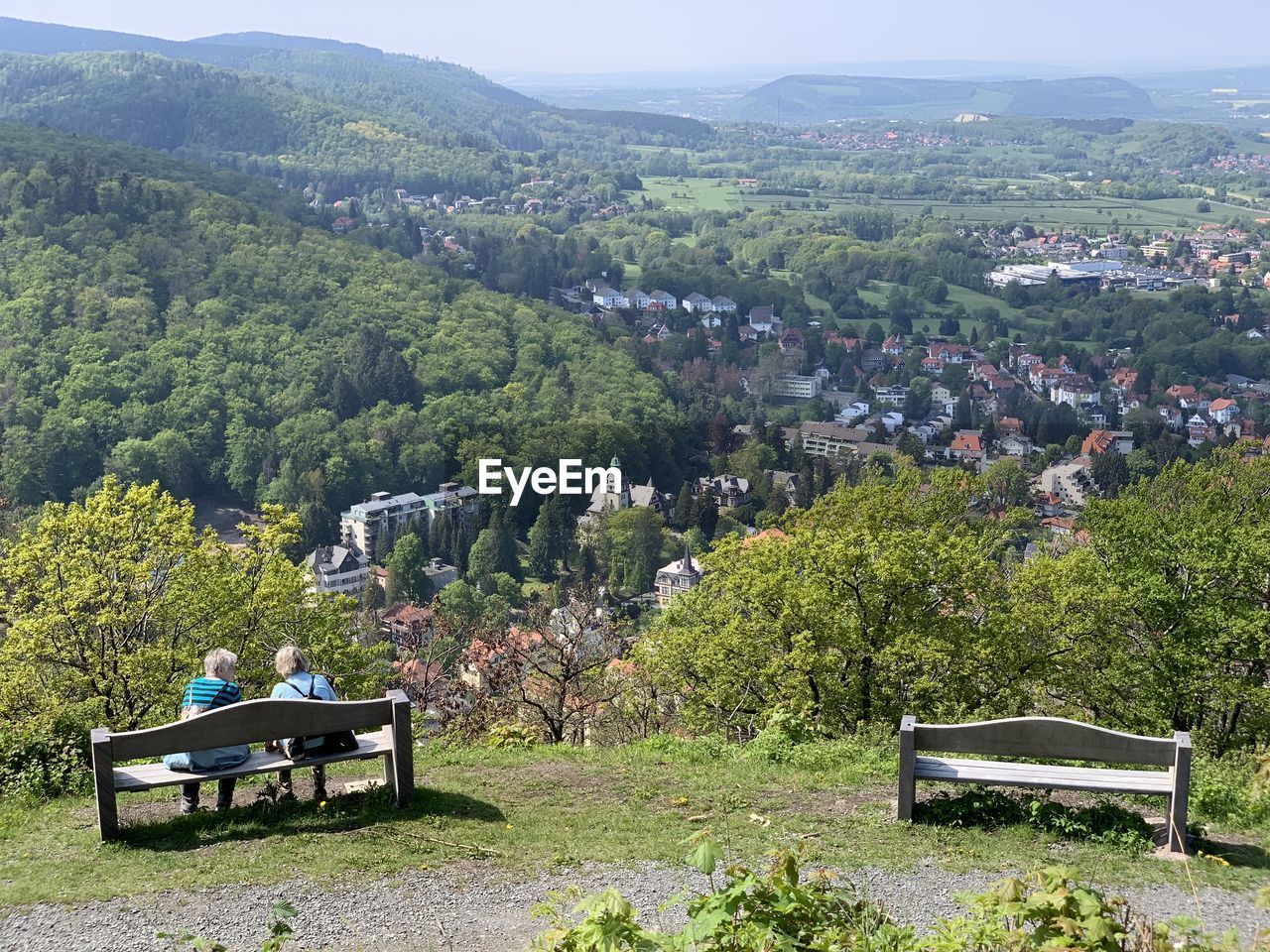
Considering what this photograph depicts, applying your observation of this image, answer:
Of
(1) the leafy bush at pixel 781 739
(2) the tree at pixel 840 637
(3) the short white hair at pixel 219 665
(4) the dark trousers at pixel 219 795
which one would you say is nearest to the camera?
(4) the dark trousers at pixel 219 795

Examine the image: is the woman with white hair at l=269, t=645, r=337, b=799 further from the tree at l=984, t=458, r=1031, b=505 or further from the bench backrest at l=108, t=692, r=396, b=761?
the tree at l=984, t=458, r=1031, b=505

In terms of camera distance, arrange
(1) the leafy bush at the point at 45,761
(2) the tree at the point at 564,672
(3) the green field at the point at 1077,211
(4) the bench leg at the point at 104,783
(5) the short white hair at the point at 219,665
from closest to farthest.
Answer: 1. (4) the bench leg at the point at 104,783
2. (5) the short white hair at the point at 219,665
3. (1) the leafy bush at the point at 45,761
4. (2) the tree at the point at 564,672
5. (3) the green field at the point at 1077,211

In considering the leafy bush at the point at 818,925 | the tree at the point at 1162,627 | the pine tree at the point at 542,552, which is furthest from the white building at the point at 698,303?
the leafy bush at the point at 818,925

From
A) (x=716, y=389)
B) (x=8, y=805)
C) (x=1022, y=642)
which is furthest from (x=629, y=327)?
(x=8, y=805)

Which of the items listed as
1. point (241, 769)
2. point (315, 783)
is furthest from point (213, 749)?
point (315, 783)

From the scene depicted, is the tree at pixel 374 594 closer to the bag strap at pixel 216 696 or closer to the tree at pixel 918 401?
the bag strap at pixel 216 696

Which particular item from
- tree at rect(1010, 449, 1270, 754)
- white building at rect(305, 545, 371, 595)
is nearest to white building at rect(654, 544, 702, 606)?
white building at rect(305, 545, 371, 595)

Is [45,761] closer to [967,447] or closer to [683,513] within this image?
[683,513]
